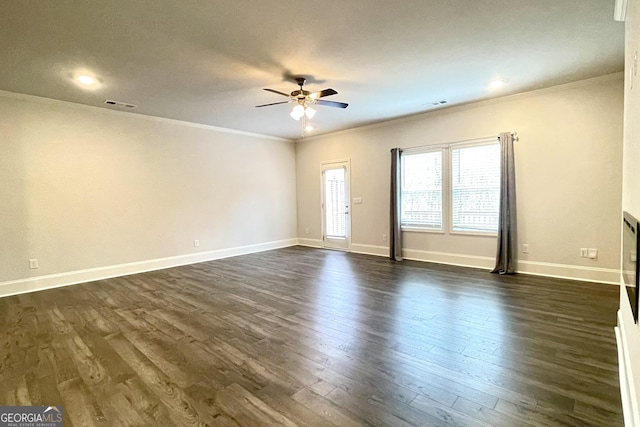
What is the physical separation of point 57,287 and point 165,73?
151 inches

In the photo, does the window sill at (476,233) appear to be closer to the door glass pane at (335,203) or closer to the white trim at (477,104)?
the white trim at (477,104)

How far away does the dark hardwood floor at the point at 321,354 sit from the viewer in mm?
1902

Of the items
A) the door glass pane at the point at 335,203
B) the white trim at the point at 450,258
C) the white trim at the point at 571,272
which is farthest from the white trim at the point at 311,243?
the white trim at the point at 571,272

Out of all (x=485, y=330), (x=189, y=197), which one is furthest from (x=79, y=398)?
(x=189, y=197)

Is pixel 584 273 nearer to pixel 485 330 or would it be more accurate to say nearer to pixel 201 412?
pixel 485 330

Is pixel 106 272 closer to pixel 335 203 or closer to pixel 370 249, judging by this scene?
pixel 335 203

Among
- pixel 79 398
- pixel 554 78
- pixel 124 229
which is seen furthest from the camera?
pixel 124 229

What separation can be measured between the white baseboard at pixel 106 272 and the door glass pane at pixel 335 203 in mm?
2059

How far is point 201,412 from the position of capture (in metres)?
1.90

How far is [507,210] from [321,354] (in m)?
4.11

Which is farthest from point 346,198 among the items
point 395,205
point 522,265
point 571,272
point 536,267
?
point 571,272

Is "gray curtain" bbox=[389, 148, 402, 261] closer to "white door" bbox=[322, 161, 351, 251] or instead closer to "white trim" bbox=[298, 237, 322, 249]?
"white door" bbox=[322, 161, 351, 251]

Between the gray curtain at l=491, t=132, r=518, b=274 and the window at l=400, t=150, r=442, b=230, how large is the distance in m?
1.14

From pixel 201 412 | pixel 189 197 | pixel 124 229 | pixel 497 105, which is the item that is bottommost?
pixel 201 412
